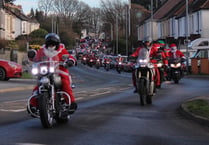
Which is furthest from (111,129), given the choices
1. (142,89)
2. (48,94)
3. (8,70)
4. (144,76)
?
(8,70)

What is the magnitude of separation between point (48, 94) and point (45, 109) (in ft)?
1.27

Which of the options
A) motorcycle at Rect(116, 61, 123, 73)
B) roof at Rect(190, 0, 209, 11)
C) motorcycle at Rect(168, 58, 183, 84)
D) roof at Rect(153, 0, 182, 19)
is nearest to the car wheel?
motorcycle at Rect(168, 58, 183, 84)

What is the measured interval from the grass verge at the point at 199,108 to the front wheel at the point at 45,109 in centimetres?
318

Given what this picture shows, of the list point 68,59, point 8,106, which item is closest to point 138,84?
point 8,106

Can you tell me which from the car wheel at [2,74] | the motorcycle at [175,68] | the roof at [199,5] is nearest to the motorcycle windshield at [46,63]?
the motorcycle at [175,68]

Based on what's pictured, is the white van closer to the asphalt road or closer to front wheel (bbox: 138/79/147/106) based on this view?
front wheel (bbox: 138/79/147/106)

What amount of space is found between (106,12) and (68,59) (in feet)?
339

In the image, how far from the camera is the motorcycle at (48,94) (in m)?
8.88

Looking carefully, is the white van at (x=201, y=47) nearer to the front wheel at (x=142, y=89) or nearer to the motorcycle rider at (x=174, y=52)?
the motorcycle rider at (x=174, y=52)

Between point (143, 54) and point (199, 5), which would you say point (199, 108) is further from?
point (199, 5)

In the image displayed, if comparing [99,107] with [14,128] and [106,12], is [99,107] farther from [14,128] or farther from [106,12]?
[106,12]

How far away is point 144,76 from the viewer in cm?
1415

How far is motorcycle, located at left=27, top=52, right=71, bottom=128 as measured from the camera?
8883 millimetres

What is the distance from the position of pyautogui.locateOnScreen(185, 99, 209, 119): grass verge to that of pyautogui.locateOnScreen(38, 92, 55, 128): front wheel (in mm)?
3178
